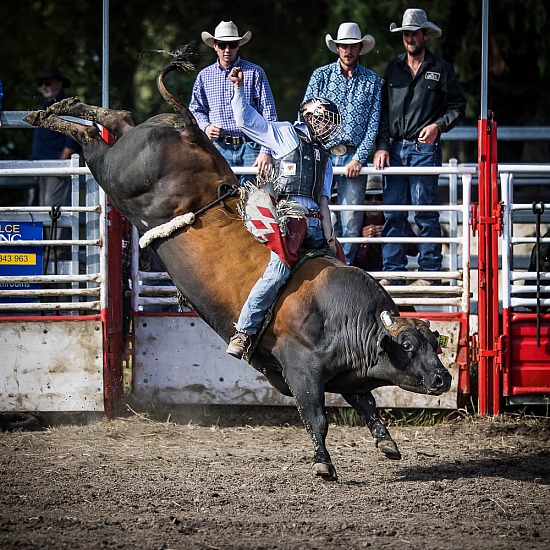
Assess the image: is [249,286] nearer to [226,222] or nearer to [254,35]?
[226,222]

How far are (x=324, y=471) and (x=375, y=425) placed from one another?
1.78 feet

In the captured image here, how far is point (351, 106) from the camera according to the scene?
754 centimetres

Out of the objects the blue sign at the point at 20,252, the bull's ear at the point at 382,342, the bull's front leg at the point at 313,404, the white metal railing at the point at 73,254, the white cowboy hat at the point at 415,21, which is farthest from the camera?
the white cowboy hat at the point at 415,21

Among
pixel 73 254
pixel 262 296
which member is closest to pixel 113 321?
pixel 73 254

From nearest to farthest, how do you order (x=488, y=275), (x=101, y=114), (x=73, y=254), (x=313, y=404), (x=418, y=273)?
(x=313, y=404) < (x=101, y=114) < (x=418, y=273) < (x=488, y=275) < (x=73, y=254)

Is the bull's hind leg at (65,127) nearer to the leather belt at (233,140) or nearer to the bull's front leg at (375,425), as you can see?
the leather belt at (233,140)

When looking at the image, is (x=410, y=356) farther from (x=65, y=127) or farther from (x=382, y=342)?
(x=65, y=127)

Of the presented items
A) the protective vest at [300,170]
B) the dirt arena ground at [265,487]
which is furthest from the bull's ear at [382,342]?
the protective vest at [300,170]

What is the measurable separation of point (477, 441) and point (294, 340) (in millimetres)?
1884

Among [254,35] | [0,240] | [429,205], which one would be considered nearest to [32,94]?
[254,35]

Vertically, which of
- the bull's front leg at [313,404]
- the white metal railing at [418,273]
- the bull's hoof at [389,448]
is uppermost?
the white metal railing at [418,273]

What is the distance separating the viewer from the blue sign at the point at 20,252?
726 centimetres

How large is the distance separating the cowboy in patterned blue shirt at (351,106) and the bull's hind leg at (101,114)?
1.79m

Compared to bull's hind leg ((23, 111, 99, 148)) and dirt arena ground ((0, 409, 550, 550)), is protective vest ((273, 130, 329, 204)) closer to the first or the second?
bull's hind leg ((23, 111, 99, 148))
